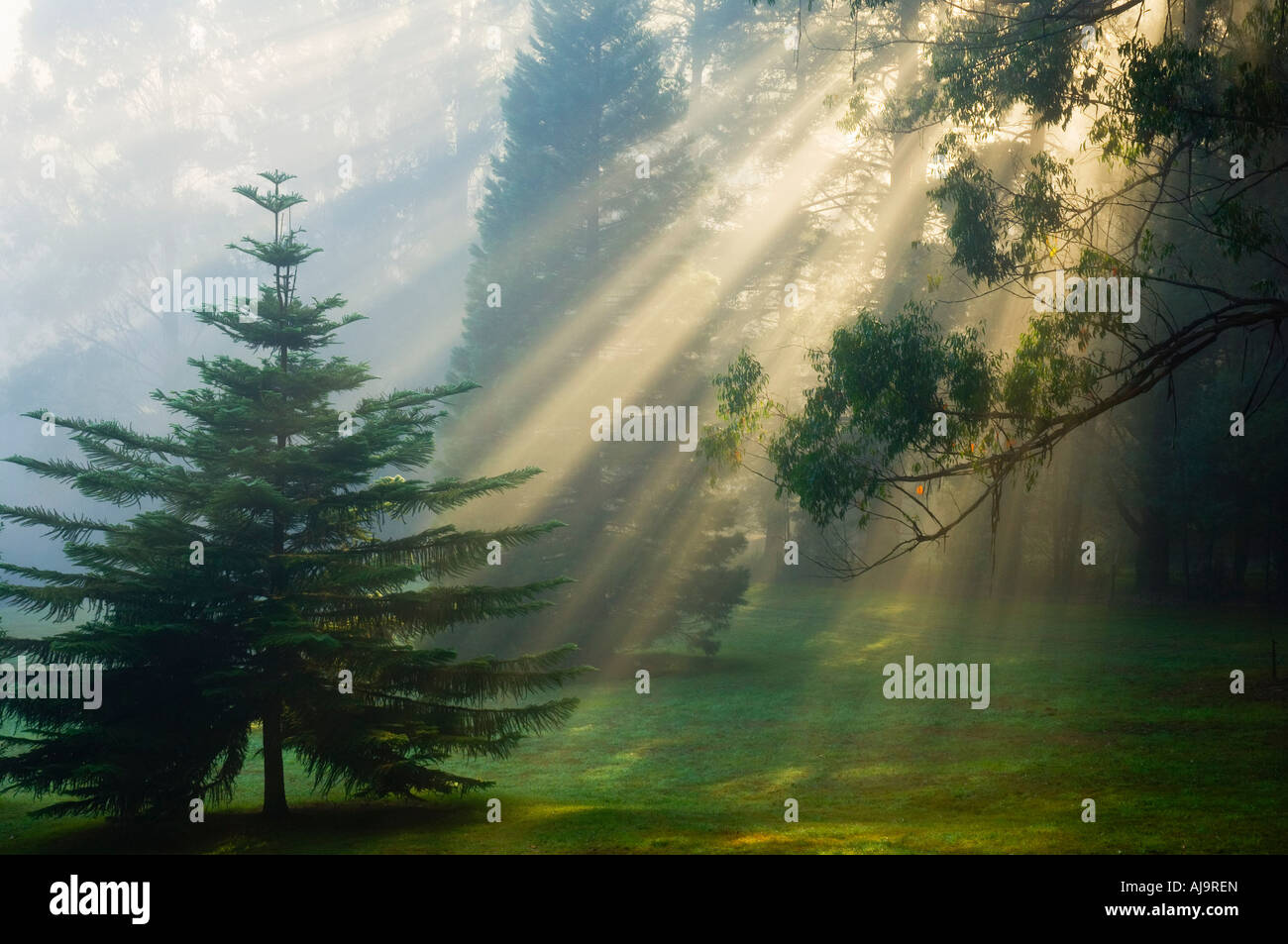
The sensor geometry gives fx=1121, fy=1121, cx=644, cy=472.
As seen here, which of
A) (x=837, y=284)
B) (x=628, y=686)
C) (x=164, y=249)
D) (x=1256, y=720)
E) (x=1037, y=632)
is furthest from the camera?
(x=164, y=249)

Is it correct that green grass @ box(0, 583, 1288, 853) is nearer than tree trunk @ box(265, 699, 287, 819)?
Yes

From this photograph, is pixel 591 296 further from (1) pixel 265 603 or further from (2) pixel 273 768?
(2) pixel 273 768

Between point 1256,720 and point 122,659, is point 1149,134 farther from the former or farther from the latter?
point 122,659

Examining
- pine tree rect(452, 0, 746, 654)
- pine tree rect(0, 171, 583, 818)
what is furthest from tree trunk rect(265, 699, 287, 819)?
pine tree rect(452, 0, 746, 654)

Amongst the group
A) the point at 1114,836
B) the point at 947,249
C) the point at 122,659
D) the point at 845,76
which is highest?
the point at 845,76

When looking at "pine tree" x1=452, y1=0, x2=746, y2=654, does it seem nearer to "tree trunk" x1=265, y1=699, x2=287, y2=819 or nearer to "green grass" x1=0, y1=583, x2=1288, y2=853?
"green grass" x1=0, y1=583, x2=1288, y2=853

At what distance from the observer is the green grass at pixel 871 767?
11.2 m

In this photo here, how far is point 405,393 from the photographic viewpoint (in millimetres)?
13055

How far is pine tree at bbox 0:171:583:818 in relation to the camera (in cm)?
1096

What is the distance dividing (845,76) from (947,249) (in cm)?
1333

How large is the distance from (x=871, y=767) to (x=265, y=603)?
9.22m

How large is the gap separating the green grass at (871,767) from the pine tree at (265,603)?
3.01ft

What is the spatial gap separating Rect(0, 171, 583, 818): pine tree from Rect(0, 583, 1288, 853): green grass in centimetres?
92
